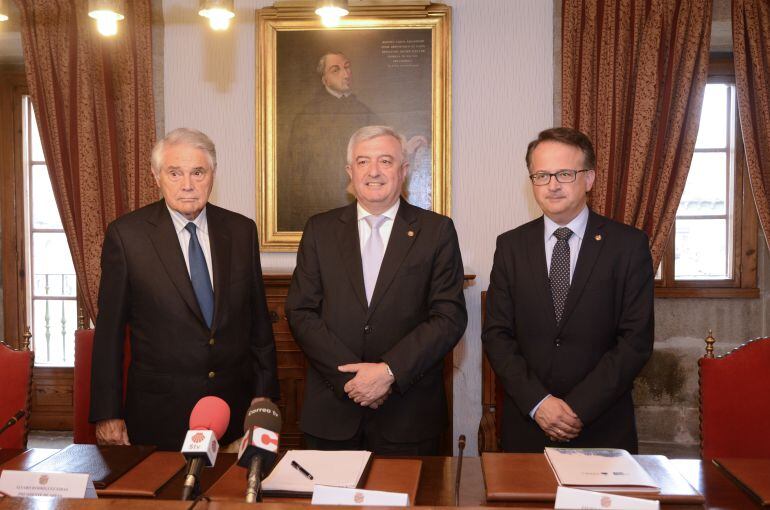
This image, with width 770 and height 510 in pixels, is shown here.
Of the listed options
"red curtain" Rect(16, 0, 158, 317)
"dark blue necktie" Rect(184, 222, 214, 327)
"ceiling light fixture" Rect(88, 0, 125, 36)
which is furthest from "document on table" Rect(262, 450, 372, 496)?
"red curtain" Rect(16, 0, 158, 317)

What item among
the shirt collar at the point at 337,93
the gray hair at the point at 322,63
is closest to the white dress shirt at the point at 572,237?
the shirt collar at the point at 337,93

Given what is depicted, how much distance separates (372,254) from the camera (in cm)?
261

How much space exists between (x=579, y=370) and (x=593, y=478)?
804 millimetres

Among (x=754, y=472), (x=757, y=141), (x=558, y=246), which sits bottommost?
(x=754, y=472)

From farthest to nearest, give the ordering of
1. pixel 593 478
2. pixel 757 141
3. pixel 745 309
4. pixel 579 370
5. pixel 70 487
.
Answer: pixel 745 309 < pixel 757 141 < pixel 579 370 < pixel 593 478 < pixel 70 487

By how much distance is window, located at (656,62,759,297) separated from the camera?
4719mm

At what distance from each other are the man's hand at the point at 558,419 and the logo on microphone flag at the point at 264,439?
1.26m

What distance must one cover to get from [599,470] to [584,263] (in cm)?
92

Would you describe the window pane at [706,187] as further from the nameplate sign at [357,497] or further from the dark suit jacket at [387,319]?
the nameplate sign at [357,497]

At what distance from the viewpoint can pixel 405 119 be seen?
4.21 meters

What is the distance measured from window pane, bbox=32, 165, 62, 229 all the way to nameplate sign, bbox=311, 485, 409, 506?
4329 mm

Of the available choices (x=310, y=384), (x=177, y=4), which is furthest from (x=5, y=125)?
(x=310, y=384)

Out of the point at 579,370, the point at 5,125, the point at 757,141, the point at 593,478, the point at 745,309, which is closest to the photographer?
the point at 593,478

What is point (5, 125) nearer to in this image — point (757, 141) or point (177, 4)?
point (177, 4)
